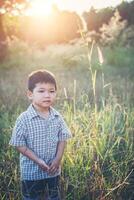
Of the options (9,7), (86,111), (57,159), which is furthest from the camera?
(9,7)

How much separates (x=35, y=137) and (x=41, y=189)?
1.25 ft

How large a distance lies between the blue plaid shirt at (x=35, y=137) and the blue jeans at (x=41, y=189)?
0.05m

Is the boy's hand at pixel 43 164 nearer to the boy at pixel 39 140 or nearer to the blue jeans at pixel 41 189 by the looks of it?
the boy at pixel 39 140

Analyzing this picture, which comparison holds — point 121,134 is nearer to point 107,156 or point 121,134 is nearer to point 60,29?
point 107,156

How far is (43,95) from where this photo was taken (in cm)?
272

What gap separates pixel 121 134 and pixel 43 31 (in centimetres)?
2051

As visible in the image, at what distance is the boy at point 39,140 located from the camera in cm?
269

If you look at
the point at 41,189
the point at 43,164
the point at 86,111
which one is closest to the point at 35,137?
the point at 43,164

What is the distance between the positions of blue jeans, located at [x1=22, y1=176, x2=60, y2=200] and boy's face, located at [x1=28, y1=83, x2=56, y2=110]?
50 centimetres

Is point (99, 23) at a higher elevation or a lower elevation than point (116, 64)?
higher

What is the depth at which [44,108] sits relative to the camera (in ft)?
9.11

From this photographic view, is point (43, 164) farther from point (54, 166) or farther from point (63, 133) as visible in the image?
point (63, 133)

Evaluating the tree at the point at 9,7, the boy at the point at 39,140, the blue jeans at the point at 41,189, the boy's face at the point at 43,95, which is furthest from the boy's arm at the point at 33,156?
the tree at the point at 9,7

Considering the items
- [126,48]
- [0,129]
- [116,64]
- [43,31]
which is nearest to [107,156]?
[0,129]
